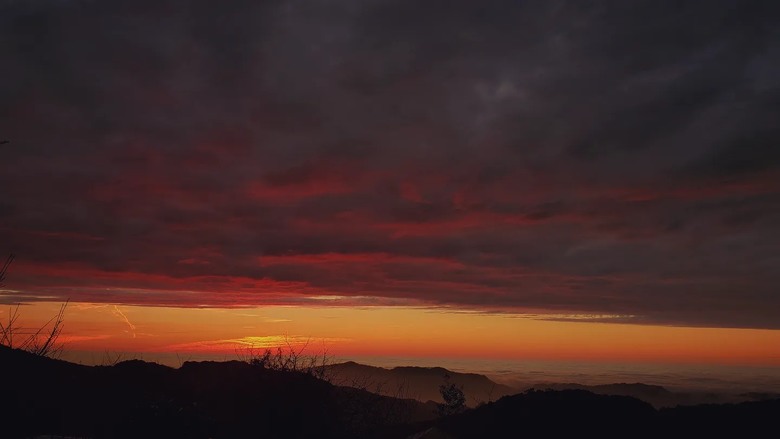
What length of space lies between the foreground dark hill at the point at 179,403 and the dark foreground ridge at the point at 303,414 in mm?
56

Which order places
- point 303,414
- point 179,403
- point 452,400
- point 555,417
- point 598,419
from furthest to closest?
point 452,400
point 303,414
point 555,417
point 598,419
point 179,403

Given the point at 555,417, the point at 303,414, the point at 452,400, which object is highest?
the point at 555,417

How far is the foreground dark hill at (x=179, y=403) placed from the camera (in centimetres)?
1641

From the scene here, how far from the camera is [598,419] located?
22203 millimetres

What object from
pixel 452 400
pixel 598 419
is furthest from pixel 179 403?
pixel 452 400

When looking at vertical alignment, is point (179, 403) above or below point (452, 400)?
above

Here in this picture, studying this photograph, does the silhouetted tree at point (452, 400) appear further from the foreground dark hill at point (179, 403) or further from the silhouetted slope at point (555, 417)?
the silhouetted slope at point (555, 417)

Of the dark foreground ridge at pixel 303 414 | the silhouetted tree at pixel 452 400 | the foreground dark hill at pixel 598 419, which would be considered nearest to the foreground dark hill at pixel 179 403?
the dark foreground ridge at pixel 303 414

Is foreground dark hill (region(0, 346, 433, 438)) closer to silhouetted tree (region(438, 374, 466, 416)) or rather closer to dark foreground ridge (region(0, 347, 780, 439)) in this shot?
dark foreground ridge (region(0, 347, 780, 439))

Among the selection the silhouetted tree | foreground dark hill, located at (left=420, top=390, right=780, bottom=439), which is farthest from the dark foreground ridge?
the silhouetted tree

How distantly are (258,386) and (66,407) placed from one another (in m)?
15.2

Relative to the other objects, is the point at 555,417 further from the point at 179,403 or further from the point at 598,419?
the point at 179,403

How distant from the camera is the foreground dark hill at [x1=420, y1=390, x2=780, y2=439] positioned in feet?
66.0

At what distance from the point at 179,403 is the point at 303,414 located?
1192 cm
